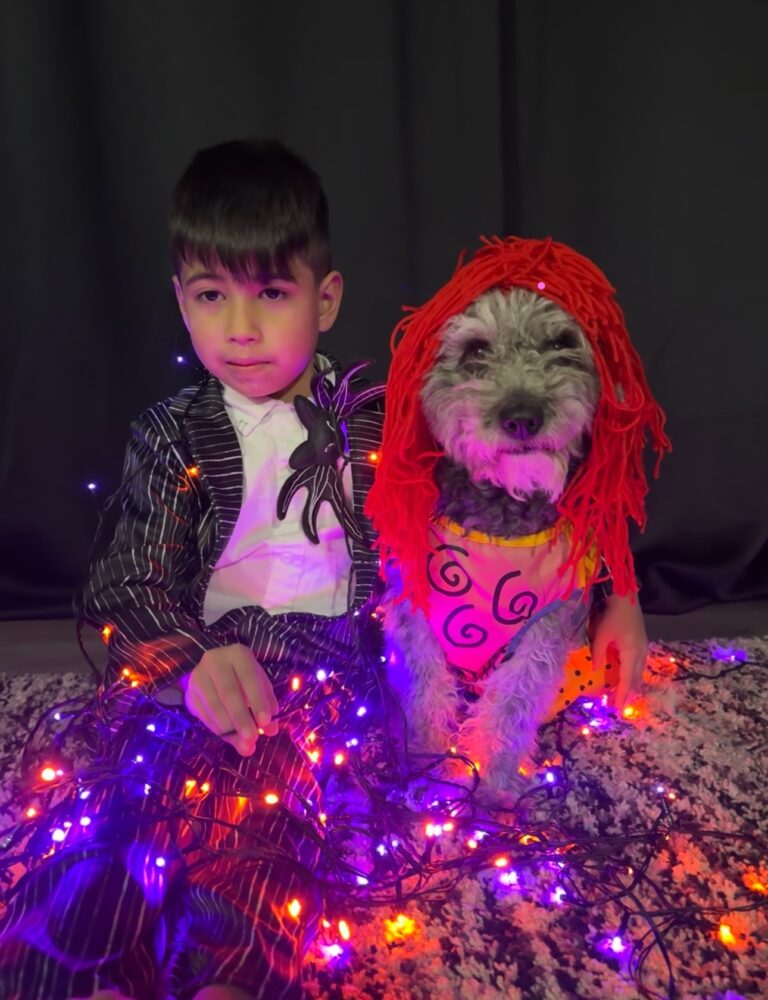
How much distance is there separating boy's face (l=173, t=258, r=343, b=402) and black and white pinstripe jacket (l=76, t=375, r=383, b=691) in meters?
0.09

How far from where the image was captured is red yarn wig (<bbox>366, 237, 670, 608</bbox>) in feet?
2.77

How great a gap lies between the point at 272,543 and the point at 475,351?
357 millimetres

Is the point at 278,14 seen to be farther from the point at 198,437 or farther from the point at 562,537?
the point at 562,537

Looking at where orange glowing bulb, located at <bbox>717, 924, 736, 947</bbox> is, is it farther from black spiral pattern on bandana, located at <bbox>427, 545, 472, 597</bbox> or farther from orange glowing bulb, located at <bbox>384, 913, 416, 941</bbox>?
black spiral pattern on bandana, located at <bbox>427, 545, 472, 597</bbox>

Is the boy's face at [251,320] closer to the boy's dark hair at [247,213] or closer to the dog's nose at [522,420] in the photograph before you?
the boy's dark hair at [247,213]

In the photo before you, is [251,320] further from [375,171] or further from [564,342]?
[375,171]

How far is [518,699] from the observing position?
983mm

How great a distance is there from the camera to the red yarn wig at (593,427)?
843 mm

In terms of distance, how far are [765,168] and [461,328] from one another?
851mm

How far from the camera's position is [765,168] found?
135cm

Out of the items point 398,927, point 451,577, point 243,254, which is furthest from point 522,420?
point 398,927

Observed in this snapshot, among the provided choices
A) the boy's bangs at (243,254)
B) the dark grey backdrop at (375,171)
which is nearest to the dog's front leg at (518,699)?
the boy's bangs at (243,254)

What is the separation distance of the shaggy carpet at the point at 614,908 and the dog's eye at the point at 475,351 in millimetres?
561

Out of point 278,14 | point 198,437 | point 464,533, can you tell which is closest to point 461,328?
point 464,533
